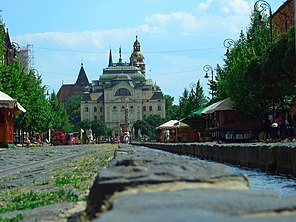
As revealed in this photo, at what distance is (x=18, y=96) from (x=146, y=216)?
46381 millimetres

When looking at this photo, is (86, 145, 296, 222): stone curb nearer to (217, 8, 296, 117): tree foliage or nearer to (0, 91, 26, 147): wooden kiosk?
(217, 8, 296, 117): tree foliage

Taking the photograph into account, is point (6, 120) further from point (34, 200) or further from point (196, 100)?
point (196, 100)

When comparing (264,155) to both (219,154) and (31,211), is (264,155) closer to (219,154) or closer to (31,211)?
(219,154)

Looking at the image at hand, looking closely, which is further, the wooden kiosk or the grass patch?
the wooden kiosk

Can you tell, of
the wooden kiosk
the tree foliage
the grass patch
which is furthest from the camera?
the wooden kiosk

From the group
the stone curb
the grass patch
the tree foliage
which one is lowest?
the grass patch

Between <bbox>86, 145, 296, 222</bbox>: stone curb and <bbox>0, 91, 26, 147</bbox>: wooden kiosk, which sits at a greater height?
<bbox>0, 91, 26, 147</bbox>: wooden kiosk

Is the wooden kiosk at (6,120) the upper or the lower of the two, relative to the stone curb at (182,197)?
upper

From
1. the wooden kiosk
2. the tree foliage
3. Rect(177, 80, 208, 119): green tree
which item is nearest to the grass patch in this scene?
the tree foliage

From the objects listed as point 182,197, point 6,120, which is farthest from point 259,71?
point 182,197

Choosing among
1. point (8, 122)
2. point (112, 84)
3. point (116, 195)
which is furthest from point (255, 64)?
point (112, 84)

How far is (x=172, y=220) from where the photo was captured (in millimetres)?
1853

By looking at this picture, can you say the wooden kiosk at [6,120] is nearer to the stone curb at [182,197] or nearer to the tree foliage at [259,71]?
the tree foliage at [259,71]

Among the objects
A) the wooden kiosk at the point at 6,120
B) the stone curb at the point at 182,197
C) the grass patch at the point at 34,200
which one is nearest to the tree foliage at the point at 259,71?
the wooden kiosk at the point at 6,120
